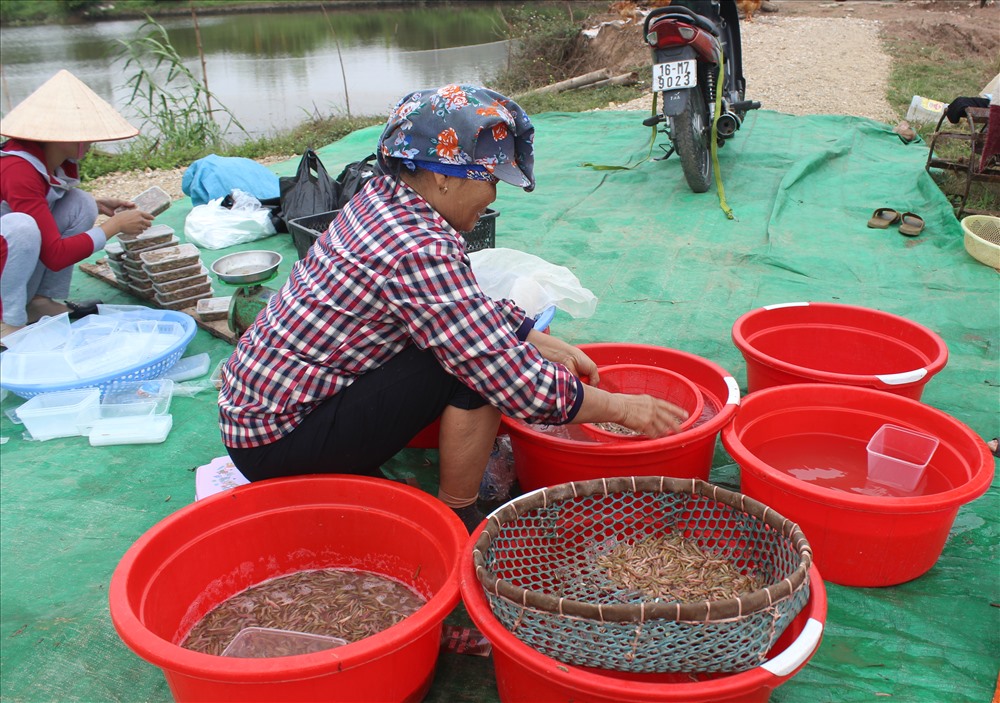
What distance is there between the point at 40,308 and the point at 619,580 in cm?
273

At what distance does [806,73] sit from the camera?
799 centimetres

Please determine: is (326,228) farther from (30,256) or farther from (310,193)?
(30,256)

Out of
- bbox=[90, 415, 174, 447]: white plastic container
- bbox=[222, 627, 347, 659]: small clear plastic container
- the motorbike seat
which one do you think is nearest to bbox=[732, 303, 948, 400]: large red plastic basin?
bbox=[222, 627, 347, 659]: small clear plastic container

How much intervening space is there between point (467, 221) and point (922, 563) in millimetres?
1253

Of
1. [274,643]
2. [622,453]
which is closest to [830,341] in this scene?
[622,453]

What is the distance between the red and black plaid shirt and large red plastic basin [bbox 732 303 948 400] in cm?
91

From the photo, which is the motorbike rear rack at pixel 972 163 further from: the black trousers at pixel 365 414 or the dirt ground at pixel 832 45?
the black trousers at pixel 365 414

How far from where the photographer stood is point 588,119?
6.41 m

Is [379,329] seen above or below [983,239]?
above

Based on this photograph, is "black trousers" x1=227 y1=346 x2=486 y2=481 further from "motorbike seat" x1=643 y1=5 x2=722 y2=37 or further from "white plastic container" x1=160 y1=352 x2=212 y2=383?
"motorbike seat" x1=643 y1=5 x2=722 y2=37

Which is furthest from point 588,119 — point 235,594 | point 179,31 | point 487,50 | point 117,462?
point 179,31

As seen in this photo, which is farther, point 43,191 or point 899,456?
point 43,191

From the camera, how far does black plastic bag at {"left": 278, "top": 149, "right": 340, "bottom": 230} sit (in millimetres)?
3793

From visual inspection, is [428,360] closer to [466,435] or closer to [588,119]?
[466,435]
